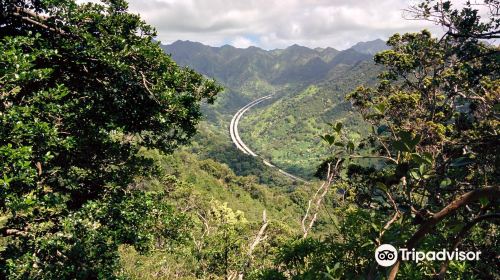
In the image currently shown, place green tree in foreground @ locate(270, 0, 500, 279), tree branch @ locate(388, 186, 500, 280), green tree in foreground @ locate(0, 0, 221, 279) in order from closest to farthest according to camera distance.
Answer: tree branch @ locate(388, 186, 500, 280) → green tree in foreground @ locate(270, 0, 500, 279) → green tree in foreground @ locate(0, 0, 221, 279)

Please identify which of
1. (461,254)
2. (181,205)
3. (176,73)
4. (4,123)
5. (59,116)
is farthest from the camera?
(181,205)

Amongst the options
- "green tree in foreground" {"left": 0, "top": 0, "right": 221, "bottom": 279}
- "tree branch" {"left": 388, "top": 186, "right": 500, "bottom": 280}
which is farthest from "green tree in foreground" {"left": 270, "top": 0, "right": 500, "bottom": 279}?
"green tree in foreground" {"left": 0, "top": 0, "right": 221, "bottom": 279}

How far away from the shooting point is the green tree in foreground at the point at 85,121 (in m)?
8.60

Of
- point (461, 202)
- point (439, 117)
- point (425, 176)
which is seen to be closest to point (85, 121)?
point (425, 176)

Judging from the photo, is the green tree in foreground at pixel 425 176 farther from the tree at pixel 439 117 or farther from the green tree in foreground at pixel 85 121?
the green tree in foreground at pixel 85 121

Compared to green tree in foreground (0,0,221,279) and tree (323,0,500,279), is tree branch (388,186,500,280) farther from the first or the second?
green tree in foreground (0,0,221,279)

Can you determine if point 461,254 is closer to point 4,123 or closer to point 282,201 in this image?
point 4,123

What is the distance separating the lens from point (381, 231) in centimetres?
265

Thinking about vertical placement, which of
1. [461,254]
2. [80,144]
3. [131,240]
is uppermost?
[80,144]

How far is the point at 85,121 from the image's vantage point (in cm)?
1014

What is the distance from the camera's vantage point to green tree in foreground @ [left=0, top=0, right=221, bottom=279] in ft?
28.2

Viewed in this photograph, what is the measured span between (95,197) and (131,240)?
1.97 metres

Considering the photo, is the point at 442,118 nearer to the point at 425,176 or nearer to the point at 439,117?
the point at 439,117

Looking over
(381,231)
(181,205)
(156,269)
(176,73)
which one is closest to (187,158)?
(181,205)
